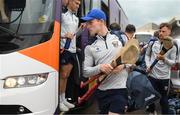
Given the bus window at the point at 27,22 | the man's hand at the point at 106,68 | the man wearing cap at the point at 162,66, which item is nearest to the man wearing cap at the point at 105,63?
the man's hand at the point at 106,68

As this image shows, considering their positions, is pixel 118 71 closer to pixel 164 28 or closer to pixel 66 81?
pixel 66 81

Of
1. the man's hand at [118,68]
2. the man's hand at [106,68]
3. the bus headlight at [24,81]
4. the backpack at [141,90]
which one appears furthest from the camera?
the backpack at [141,90]

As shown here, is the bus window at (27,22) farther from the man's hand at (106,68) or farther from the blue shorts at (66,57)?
the man's hand at (106,68)

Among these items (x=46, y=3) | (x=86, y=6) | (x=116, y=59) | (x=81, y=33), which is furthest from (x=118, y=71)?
(x=86, y=6)

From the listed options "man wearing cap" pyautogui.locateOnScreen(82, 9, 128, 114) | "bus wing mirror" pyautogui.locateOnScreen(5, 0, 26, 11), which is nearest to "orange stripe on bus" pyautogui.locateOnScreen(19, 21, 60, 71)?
"bus wing mirror" pyautogui.locateOnScreen(5, 0, 26, 11)

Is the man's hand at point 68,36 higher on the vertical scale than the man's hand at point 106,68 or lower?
higher

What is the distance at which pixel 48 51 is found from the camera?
19.6 feet

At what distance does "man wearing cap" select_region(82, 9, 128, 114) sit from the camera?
5.14 meters

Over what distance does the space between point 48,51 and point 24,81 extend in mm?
564

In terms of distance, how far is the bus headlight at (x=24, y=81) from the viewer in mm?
5672

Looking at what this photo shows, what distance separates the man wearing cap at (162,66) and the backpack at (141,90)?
0.11 metres

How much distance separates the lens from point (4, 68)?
5656 mm

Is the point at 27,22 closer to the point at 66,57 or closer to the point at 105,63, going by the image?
the point at 66,57

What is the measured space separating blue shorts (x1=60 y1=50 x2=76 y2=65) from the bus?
2.02ft
